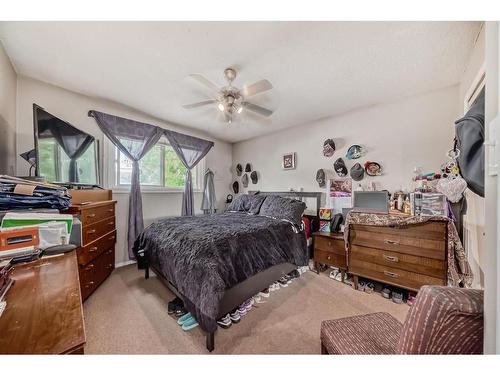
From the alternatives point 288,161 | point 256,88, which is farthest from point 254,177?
point 256,88

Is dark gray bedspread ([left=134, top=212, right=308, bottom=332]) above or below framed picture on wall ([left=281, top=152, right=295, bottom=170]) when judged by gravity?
below

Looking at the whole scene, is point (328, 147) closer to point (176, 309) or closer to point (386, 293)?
point (386, 293)

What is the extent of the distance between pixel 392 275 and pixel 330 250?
26.4 inches

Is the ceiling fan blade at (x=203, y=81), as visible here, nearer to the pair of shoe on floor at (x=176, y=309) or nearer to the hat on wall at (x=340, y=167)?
the hat on wall at (x=340, y=167)

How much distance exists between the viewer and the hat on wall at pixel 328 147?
2.99 metres

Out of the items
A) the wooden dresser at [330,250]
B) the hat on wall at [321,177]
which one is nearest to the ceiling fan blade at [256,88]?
the hat on wall at [321,177]

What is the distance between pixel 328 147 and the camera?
9.86ft

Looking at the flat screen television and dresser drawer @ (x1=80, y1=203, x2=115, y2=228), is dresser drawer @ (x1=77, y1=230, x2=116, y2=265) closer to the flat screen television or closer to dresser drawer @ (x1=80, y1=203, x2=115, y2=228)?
dresser drawer @ (x1=80, y1=203, x2=115, y2=228)

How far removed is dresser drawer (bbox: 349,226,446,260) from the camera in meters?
1.79

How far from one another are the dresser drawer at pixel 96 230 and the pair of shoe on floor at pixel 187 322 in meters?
1.17

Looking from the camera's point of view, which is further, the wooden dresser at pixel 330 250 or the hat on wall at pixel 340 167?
the hat on wall at pixel 340 167

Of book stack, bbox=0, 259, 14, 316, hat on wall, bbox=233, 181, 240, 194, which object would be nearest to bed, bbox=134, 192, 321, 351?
book stack, bbox=0, 259, 14, 316

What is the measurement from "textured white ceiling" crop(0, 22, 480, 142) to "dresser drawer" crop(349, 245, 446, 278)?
187cm
